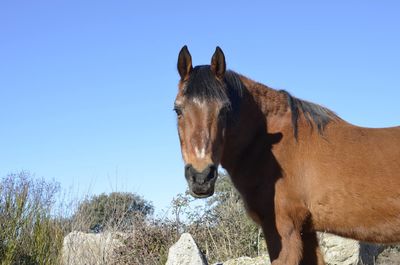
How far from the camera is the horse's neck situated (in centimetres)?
578

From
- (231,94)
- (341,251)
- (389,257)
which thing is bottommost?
(389,257)

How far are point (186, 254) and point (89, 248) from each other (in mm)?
1864

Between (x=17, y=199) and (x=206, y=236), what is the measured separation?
4.90 m

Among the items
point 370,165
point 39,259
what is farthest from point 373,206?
point 39,259

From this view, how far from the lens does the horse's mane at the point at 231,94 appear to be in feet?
Result: 17.3

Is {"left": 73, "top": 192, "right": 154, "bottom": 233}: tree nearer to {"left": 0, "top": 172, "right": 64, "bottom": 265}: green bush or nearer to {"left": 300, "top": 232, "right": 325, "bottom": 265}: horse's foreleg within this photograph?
{"left": 0, "top": 172, "right": 64, "bottom": 265}: green bush

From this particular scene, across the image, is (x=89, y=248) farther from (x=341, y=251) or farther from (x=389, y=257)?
(x=389, y=257)

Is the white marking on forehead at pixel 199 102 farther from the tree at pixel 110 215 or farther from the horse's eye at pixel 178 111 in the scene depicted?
the tree at pixel 110 215

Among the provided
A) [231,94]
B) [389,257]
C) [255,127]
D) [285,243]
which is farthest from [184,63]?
[389,257]

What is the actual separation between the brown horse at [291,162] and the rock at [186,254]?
9.48ft

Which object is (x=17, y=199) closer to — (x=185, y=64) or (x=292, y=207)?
(x=185, y=64)

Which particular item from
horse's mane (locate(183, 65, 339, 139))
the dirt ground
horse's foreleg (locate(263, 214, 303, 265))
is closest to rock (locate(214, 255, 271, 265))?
the dirt ground

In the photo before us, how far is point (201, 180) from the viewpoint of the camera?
4730mm

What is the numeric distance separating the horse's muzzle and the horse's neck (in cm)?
98
